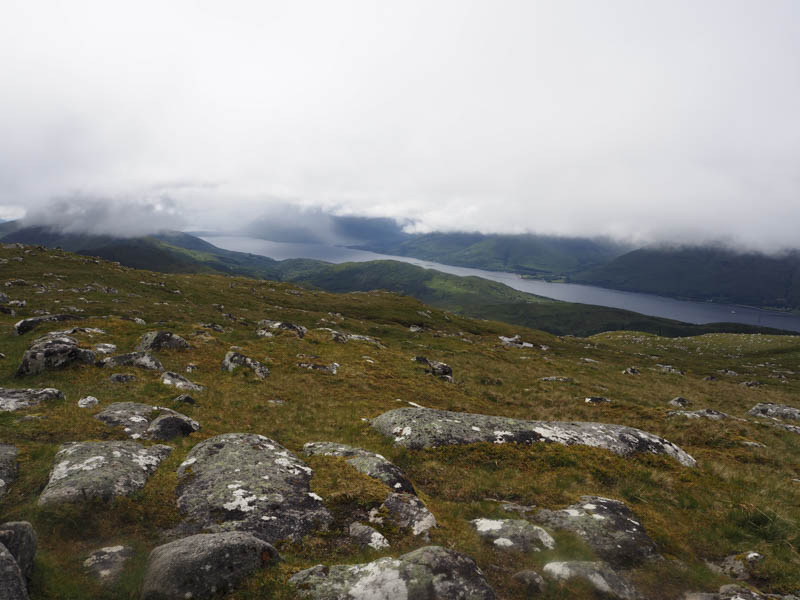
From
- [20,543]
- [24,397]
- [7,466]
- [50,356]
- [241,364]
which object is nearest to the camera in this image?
[20,543]

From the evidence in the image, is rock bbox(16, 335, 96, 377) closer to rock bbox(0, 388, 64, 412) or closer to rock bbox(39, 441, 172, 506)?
rock bbox(0, 388, 64, 412)

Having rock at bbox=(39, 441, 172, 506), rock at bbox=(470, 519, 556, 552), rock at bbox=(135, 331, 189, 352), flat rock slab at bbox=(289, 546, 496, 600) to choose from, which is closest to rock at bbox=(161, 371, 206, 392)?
rock at bbox=(135, 331, 189, 352)

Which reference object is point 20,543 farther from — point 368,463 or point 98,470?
point 368,463

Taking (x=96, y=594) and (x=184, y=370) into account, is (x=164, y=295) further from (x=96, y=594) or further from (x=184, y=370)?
(x=96, y=594)

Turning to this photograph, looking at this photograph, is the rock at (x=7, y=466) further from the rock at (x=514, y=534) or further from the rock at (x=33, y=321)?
the rock at (x=33, y=321)

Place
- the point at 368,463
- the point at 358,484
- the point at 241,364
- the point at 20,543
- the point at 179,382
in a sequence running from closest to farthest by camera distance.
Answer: the point at 20,543, the point at 358,484, the point at 368,463, the point at 179,382, the point at 241,364

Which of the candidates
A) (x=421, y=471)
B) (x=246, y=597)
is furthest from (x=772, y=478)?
(x=246, y=597)

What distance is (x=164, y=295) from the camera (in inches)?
2751

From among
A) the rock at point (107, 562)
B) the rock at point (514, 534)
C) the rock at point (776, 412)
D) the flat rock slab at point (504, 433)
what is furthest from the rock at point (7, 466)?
the rock at point (776, 412)

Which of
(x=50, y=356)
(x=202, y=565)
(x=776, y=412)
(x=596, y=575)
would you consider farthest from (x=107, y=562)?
(x=776, y=412)

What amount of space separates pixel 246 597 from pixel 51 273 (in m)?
88.7

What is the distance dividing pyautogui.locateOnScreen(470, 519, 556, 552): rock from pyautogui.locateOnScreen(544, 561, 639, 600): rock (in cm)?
96

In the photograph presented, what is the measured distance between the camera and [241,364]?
27.4 meters

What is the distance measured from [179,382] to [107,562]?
16336mm
